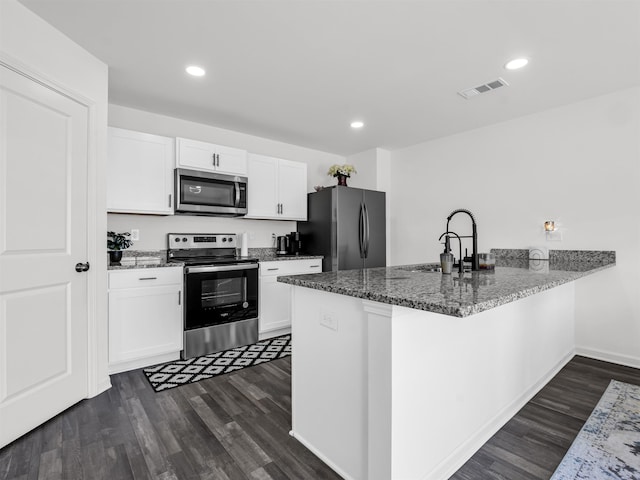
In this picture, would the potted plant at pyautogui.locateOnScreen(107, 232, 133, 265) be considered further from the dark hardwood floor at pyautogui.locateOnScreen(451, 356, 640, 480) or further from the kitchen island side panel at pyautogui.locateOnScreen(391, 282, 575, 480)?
the dark hardwood floor at pyautogui.locateOnScreen(451, 356, 640, 480)

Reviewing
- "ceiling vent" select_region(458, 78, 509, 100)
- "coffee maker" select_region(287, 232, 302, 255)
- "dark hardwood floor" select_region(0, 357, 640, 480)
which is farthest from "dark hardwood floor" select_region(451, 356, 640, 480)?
"coffee maker" select_region(287, 232, 302, 255)

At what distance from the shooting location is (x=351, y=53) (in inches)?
94.1

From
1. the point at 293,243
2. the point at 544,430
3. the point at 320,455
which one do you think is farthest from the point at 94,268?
the point at 544,430

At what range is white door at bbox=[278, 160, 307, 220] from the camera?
4207 millimetres

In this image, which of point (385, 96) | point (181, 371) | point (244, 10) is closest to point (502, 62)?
point (385, 96)

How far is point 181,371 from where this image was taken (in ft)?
9.29

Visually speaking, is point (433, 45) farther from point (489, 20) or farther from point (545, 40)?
point (545, 40)

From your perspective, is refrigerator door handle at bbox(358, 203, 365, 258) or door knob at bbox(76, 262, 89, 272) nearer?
door knob at bbox(76, 262, 89, 272)

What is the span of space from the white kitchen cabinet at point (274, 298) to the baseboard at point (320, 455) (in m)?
1.84

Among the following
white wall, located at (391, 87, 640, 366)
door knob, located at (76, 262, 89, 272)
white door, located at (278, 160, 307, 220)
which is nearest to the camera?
door knob, located at (76, 262, 89, 272)

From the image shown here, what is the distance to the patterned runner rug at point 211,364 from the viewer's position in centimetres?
267

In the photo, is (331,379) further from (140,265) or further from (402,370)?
(140,265)

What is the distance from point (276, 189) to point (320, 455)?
3047 mm

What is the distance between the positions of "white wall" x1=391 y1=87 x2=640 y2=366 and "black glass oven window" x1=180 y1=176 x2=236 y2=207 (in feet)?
→ 8.64
